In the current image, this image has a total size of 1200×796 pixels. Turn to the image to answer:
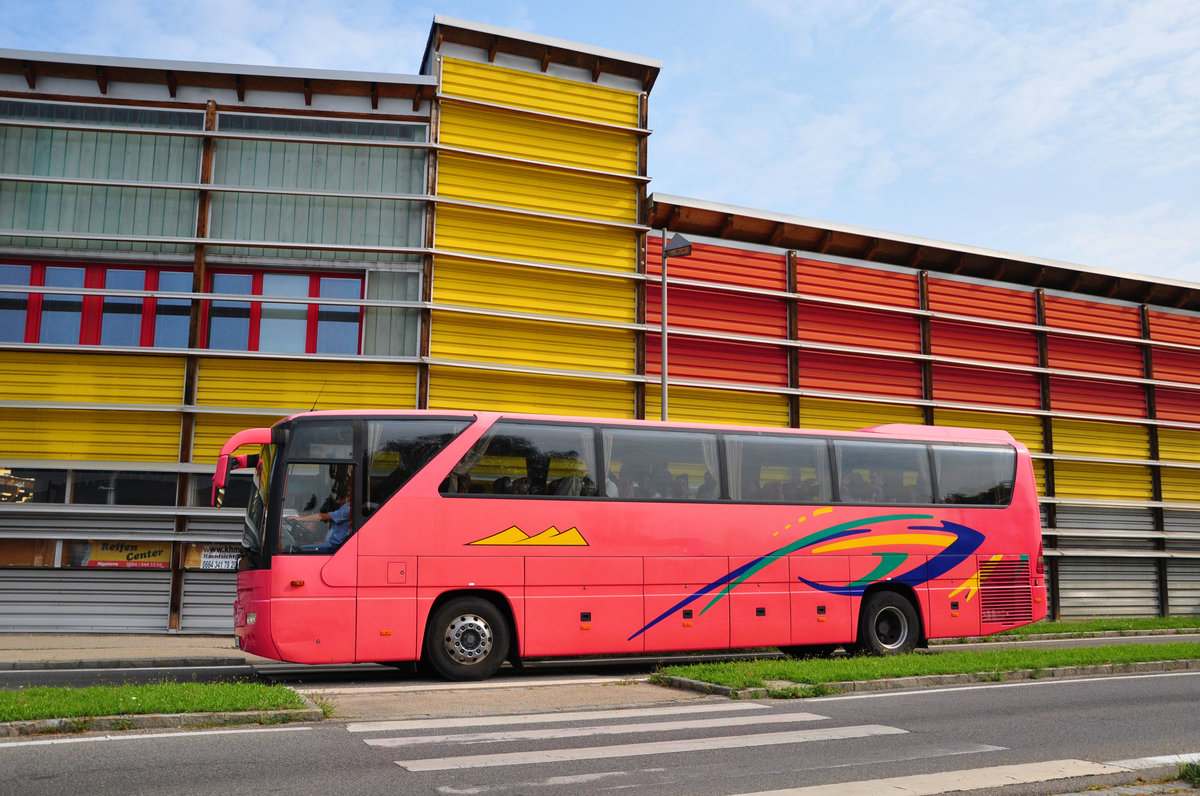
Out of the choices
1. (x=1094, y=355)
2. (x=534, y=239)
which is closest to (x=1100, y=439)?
(x=1094, y=355)

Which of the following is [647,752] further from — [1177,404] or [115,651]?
[1177,404]

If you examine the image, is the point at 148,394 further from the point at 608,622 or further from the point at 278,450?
the point at 608,622

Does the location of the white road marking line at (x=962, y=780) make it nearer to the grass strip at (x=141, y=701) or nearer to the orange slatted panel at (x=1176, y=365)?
the grass strip at (x=141, y=701)

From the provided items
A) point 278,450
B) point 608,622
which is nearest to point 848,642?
point 608,622

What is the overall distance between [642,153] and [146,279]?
35.5 feet

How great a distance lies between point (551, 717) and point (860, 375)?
17.5 m

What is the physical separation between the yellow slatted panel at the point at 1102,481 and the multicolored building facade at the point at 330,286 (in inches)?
172

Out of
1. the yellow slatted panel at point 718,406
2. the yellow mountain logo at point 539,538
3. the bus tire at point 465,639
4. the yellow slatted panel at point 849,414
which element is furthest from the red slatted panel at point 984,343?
the bus tire at point 465,639

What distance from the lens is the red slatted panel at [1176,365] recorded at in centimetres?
2931

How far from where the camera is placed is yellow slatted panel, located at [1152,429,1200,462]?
28.9 m

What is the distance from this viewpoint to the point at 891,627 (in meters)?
16.1

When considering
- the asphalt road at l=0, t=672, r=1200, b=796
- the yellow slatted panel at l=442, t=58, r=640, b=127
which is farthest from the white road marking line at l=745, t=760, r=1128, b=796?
the yellow slatted panel at l=442, t=58, r=640, b=127

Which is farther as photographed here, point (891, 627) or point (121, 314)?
point (121, 314)

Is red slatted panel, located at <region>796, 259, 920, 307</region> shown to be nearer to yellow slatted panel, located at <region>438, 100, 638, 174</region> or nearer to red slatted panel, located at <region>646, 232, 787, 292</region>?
red slatted panel, located at <region>646, 232, 787, 292</region>
